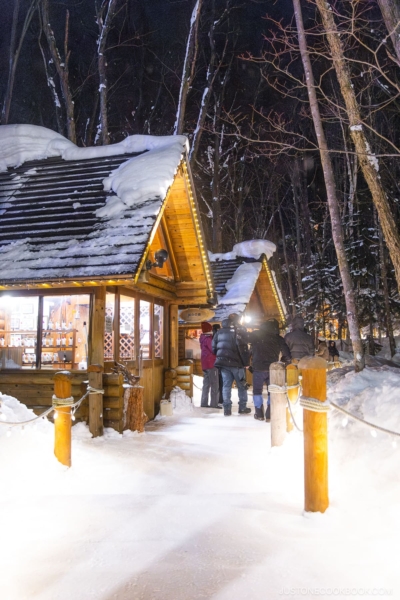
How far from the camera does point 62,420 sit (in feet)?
18.8

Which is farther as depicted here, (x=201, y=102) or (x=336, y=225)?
(x=201, y=102)

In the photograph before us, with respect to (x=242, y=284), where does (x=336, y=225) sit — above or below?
above

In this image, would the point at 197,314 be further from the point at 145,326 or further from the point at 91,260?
the point at 91,260

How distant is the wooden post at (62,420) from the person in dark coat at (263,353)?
5.37 metres

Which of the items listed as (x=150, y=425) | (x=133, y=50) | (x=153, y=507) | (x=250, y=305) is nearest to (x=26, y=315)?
(x=150, y=425)

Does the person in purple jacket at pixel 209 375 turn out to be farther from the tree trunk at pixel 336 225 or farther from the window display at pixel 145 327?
the tree trunk at pixel 336 225

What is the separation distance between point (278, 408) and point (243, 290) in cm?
1176

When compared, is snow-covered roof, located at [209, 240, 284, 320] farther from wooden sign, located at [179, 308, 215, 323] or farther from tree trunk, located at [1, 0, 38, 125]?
tree trunk, located at [1, 0, 38, 125]

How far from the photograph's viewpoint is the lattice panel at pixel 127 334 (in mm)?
10516

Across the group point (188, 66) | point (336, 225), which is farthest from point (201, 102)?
point (336, 225)

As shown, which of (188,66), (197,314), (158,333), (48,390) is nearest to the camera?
(48,390)

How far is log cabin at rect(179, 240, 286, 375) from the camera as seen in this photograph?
18.1 metres

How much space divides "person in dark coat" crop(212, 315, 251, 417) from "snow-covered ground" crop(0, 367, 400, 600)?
420cm

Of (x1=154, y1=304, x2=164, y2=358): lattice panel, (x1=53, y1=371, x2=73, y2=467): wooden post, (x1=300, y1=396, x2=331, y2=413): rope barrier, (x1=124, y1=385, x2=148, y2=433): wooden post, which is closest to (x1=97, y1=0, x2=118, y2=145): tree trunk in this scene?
(x1=154, y1=304, x2=164, y2=358): lattice panel
